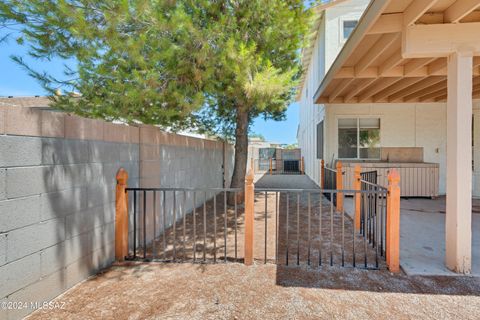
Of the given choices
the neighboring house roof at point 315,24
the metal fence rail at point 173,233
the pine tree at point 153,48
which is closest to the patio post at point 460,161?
the pine tree at point 153,48

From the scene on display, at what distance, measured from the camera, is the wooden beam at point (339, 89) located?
5.79 meters

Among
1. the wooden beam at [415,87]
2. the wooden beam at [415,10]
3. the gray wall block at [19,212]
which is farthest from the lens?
the wooden beam at [415,87]

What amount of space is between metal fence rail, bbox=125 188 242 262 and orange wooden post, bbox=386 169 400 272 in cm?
178

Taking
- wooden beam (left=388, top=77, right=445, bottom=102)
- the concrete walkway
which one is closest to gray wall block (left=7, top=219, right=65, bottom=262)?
wooden beam (left=388, top=77, right=445, bottom=102)

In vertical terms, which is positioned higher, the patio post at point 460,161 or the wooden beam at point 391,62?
the wooden beam at point 391,62

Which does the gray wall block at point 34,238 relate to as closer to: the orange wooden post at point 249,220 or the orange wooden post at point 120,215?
the orange wooden post at point 120,215

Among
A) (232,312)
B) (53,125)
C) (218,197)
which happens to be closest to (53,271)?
(53,125)

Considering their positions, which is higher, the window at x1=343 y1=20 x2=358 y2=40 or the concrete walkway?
the window at x1=343 y1=20 x2=358 y2=40

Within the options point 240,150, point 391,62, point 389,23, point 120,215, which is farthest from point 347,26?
point 120,215

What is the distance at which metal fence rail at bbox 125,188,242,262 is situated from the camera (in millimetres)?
3314

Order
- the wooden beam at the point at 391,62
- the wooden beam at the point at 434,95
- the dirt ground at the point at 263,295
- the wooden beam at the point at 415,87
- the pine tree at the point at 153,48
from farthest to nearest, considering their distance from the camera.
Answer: the wooden beam at the point at 434,95
the wooden beam at the point at 415,87
the wooden beam at the point at 391,62
the pine tree at the point at 153,48
the dirt ground at the point at 263,295

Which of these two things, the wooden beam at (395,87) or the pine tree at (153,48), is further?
the wooden beam at (395,87)

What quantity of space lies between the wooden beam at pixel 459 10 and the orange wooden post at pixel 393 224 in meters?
1.79

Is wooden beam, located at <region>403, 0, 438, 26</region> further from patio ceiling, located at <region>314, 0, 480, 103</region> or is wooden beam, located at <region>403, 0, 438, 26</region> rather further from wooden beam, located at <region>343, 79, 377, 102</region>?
wooden beam, located at <region>343, 79, 377, 102</region>
